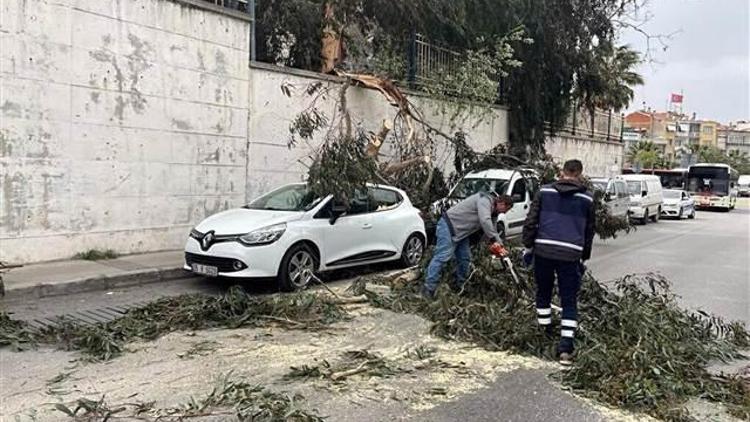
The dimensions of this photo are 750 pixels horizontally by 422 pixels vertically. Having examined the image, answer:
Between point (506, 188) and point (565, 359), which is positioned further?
point (506, 188)

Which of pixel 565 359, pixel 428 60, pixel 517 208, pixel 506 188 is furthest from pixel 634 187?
pixel 565 359

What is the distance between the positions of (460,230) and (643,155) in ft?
209

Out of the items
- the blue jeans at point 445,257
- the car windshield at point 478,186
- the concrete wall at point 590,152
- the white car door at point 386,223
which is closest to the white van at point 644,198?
the concrete wall at point 590,152

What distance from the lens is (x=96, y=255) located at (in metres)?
10.0

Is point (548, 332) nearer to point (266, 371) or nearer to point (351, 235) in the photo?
point (266, 371)

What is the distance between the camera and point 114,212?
→ 10.4 m

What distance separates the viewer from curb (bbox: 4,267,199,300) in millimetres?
7922

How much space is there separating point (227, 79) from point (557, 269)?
7.96 metres

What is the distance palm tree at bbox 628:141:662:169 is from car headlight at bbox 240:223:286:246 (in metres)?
56.6

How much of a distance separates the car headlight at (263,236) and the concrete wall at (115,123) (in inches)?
130

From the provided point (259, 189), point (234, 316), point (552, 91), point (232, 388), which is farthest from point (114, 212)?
→ point (552, 91)

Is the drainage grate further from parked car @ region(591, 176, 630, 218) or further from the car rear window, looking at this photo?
parked car @ region(591, 176, 630, 218)

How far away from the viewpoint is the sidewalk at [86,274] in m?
8.05

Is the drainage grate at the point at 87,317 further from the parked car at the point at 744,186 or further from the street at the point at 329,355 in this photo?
the parked car at the point at 744,186
